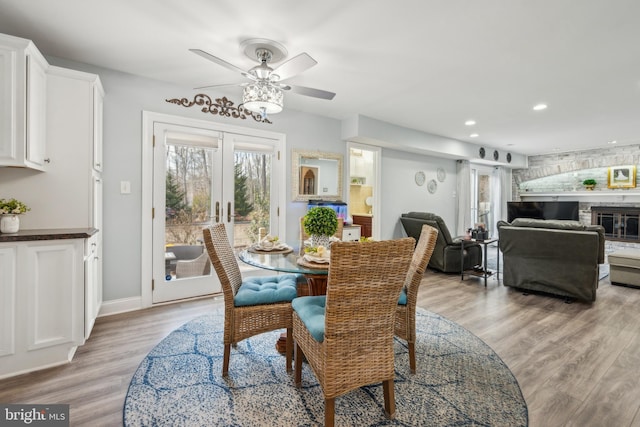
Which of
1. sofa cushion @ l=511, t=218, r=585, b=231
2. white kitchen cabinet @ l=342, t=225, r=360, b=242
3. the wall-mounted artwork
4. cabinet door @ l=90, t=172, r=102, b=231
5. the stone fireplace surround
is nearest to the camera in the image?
cabinet door @ l=90, t=172, r=102, b=231

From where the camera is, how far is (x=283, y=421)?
1.61 meters

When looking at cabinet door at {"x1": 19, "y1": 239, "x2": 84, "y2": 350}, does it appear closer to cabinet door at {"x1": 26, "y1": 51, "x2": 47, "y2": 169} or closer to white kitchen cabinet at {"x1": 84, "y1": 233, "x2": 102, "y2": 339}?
white kitchen cabinet at {"x1": 84, "y1": 233, "x2": 102, "y2": 339}

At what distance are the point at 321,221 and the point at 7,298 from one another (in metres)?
2.09

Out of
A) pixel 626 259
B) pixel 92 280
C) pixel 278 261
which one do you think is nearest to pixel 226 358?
pixel 278 261

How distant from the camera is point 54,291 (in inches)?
83.4

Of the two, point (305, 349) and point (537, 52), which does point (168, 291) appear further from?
point (537, 52)

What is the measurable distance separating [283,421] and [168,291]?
2331 mm

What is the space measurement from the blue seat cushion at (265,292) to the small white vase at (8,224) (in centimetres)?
160

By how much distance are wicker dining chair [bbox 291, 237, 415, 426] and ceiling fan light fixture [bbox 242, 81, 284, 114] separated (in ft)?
4.69

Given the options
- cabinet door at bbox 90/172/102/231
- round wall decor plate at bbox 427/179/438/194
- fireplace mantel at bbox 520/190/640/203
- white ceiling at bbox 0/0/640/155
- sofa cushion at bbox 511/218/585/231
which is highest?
white ceiling at bbox 0/0/640/155

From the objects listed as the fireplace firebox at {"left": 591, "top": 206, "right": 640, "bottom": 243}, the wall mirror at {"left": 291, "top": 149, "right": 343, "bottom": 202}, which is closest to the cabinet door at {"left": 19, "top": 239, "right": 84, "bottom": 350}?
the wall mirror at {"left": 291, "top": 149, "right": 343, "bottom": 202}

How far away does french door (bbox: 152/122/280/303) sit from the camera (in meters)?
3.34

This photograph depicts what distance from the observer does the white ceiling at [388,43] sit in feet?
6.62

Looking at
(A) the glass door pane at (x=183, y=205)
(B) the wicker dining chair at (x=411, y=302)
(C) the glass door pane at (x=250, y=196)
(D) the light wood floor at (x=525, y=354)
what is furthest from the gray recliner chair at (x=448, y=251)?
(A) the glass door pane at (x=183, y=205)
